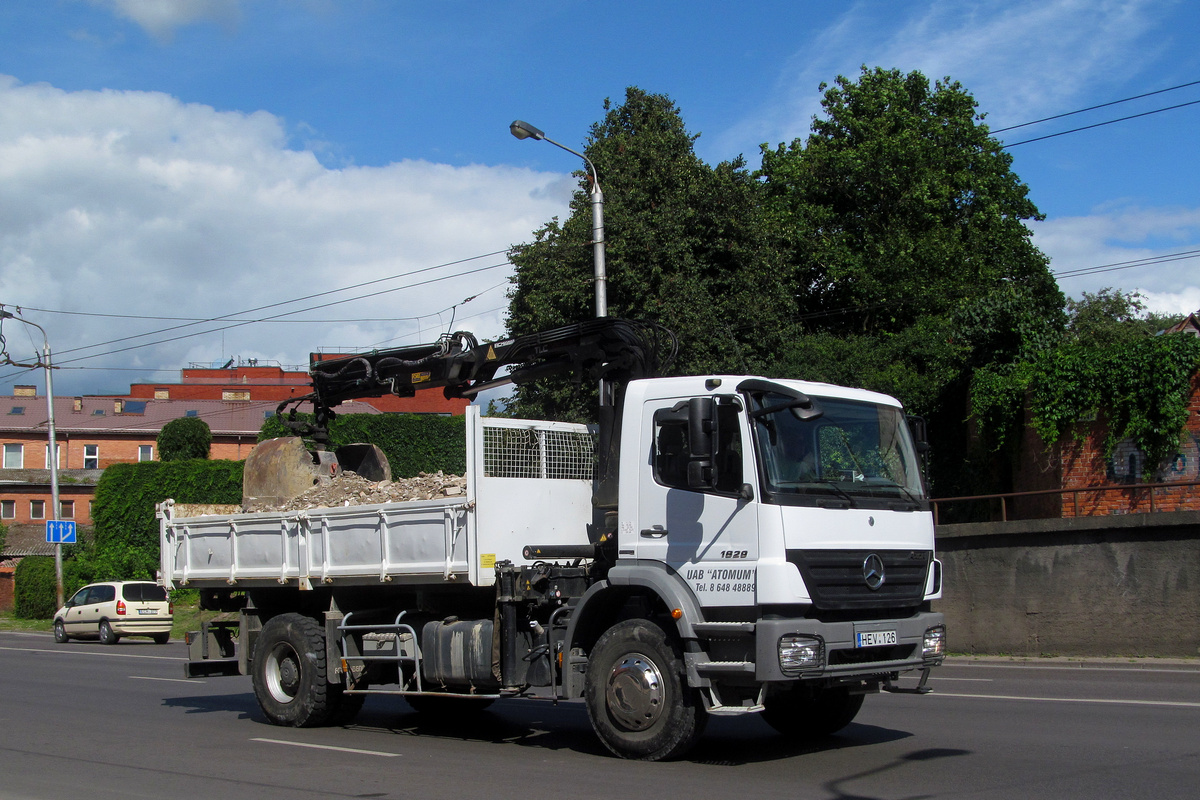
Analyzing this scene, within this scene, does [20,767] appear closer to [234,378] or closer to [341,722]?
[341,722]

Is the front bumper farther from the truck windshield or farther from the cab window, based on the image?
the cab window

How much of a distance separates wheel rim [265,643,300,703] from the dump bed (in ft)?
2.37

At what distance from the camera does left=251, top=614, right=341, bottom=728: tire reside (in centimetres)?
1052

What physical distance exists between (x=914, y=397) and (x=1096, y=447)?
6.10m

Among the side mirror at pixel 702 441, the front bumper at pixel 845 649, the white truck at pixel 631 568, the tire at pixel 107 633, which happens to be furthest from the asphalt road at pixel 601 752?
the tire at pixel 107 633

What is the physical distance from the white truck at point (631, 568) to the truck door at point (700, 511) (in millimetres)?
16

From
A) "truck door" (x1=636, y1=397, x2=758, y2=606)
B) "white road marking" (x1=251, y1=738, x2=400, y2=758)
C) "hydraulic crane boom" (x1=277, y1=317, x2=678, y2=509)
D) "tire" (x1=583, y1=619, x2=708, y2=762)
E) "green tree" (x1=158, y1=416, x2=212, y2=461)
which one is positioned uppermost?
"green tree" (x1=158, y1=416, x2=212, y2=461)

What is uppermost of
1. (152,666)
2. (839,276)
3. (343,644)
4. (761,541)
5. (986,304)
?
(839,276)

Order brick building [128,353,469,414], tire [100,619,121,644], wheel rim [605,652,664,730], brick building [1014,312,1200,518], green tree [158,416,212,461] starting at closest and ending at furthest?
wheel rim [605,652,664,730] < brick building [1014,312,1200,518] < tire [100,619,121,644] < green tree [158,416,212,461] < brick building [128,353,469,414]

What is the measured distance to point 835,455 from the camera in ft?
26.2

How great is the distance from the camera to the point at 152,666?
1928 centimetres

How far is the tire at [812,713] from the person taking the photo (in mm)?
9086

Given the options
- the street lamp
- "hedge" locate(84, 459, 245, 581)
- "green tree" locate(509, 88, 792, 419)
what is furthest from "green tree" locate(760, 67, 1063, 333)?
"hedge" locate(84, 459, 245, 581)

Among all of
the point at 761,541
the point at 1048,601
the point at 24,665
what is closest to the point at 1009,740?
the point at 761,541
